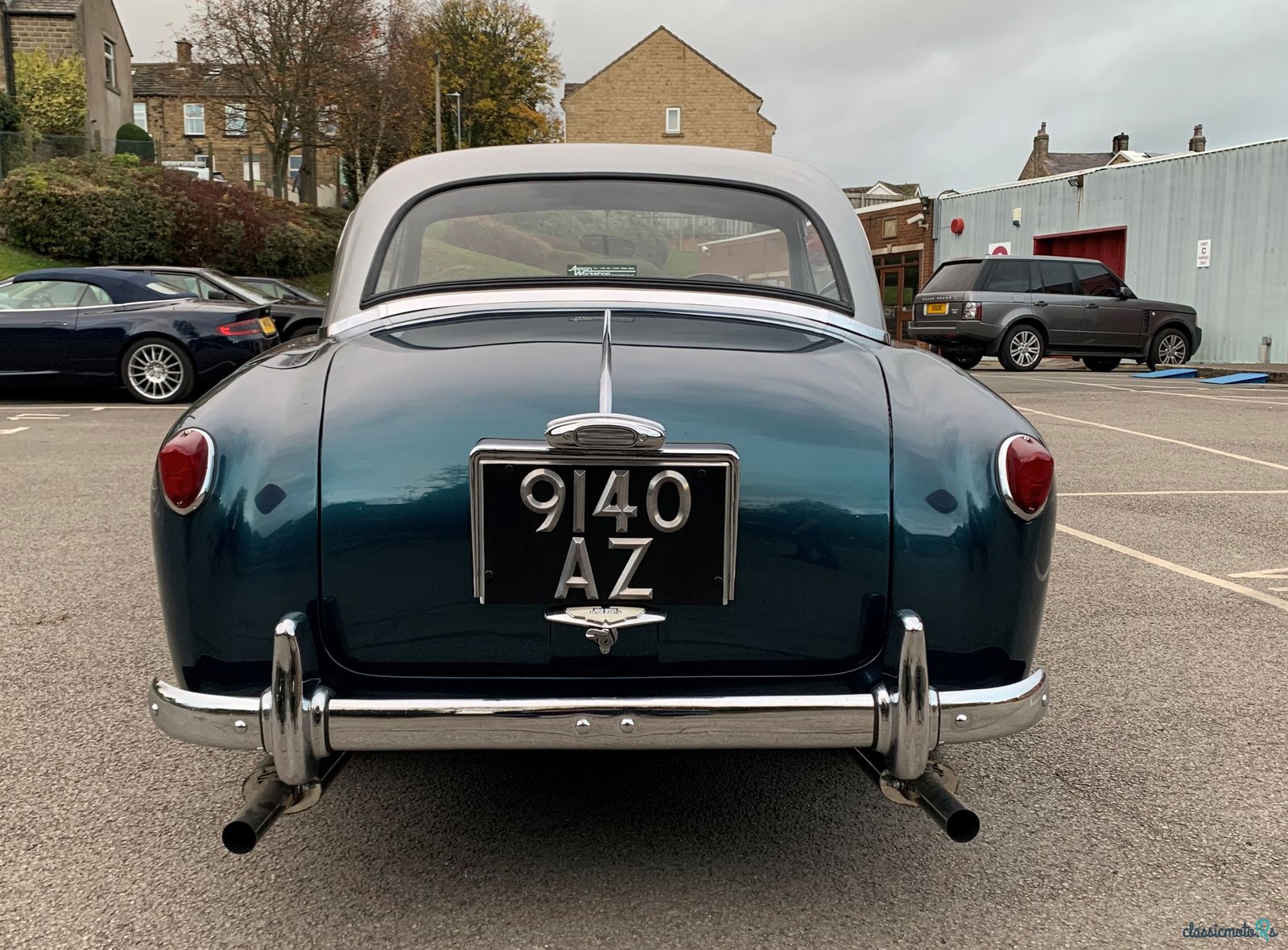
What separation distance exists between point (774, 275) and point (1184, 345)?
690 inches

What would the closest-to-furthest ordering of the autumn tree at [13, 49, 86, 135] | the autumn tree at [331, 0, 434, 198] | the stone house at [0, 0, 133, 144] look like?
the autumn tree at [13, 49, 86, 135] → the stone house at [0, 0, 133, 144] → the autumn tree at [331, 0, 434, 198]

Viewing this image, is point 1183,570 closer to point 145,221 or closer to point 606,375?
point 606,375

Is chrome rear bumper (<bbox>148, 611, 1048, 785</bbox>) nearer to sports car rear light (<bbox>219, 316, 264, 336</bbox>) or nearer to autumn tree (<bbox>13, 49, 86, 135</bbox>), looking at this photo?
sports car rear light (<bbox>219, 316, 264, 336</bbox>)

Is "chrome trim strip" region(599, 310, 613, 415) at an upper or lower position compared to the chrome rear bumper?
upper

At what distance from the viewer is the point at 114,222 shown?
2500 centimetres

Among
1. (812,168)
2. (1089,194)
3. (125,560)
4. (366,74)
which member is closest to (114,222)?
(366,74)

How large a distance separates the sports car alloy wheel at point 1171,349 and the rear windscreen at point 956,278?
11.9 feet

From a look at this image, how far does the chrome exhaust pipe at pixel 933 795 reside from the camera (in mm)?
2088

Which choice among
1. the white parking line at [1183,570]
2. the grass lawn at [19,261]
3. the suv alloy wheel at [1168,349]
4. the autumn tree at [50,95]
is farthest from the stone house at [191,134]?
the white parking line at [1183,570]

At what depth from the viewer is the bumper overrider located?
2104mm

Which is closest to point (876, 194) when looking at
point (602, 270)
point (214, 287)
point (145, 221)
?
point (145, 221)

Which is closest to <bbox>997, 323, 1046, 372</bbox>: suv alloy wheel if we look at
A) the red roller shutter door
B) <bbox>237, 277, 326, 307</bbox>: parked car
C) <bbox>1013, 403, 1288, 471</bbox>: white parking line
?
<bbox>1013, 403, 1288, 471</bbox>: white parking line

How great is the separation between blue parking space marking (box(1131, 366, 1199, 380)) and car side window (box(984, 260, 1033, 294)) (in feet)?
6.93

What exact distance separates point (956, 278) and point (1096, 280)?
90.2 inches
